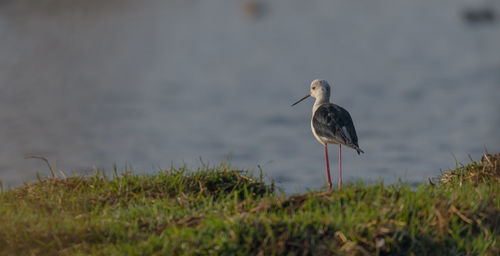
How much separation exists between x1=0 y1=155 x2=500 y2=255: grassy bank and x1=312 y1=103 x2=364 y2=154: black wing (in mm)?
1571

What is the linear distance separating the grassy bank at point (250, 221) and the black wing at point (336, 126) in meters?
1.57

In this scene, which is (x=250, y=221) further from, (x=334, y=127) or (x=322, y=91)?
(x=322, y=91)

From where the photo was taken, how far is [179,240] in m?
5.83

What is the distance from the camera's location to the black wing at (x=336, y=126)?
27.6 ft

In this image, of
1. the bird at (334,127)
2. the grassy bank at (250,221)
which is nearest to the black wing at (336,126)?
the bird at (334,127)

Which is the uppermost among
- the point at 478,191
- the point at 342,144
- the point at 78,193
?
the point at 342,144

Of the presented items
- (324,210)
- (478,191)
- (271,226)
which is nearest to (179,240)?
(271,226)

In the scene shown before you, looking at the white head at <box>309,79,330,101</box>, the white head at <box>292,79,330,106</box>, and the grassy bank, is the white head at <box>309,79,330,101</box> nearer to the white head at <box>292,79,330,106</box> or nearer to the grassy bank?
the white head at <box>292,79,330,106</box>

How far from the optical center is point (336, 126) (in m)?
8.48

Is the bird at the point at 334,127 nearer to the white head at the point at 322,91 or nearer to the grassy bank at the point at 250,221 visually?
the white head at the point at 322,91

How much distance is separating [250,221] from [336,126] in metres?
2.95

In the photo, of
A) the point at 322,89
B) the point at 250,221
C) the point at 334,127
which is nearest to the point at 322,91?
the point at 322,89

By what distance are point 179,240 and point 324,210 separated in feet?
4.89

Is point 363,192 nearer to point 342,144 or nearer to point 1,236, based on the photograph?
point 342,144
